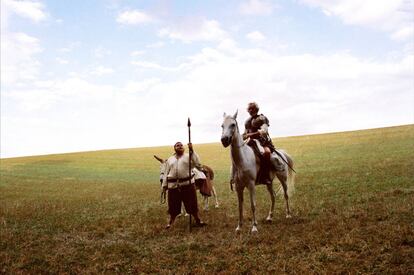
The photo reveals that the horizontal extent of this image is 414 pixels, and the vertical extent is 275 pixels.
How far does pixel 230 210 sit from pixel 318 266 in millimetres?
8309

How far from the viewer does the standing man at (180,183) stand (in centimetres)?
1326

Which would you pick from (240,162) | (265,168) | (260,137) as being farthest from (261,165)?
(240,162)

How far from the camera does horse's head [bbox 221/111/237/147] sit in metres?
10.2

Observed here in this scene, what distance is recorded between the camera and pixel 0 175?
1788 inches

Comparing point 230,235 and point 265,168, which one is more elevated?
point 265,168

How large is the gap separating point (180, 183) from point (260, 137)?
305 centimetres

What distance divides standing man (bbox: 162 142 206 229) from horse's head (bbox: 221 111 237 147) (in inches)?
113

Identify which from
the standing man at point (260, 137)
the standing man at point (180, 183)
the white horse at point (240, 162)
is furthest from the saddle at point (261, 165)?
the standing man at point (180, 183)

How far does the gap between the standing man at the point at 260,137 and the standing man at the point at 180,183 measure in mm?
1995

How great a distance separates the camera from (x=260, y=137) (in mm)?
12719

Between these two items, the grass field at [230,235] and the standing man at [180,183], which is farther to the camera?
the standing man at [180,183]

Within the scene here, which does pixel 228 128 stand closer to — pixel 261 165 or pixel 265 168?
pixel 261 165

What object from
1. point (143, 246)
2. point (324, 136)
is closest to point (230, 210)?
point (143, 246)

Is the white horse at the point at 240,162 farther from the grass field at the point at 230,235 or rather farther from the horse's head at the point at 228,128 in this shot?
the grass field at the point at 230,235
